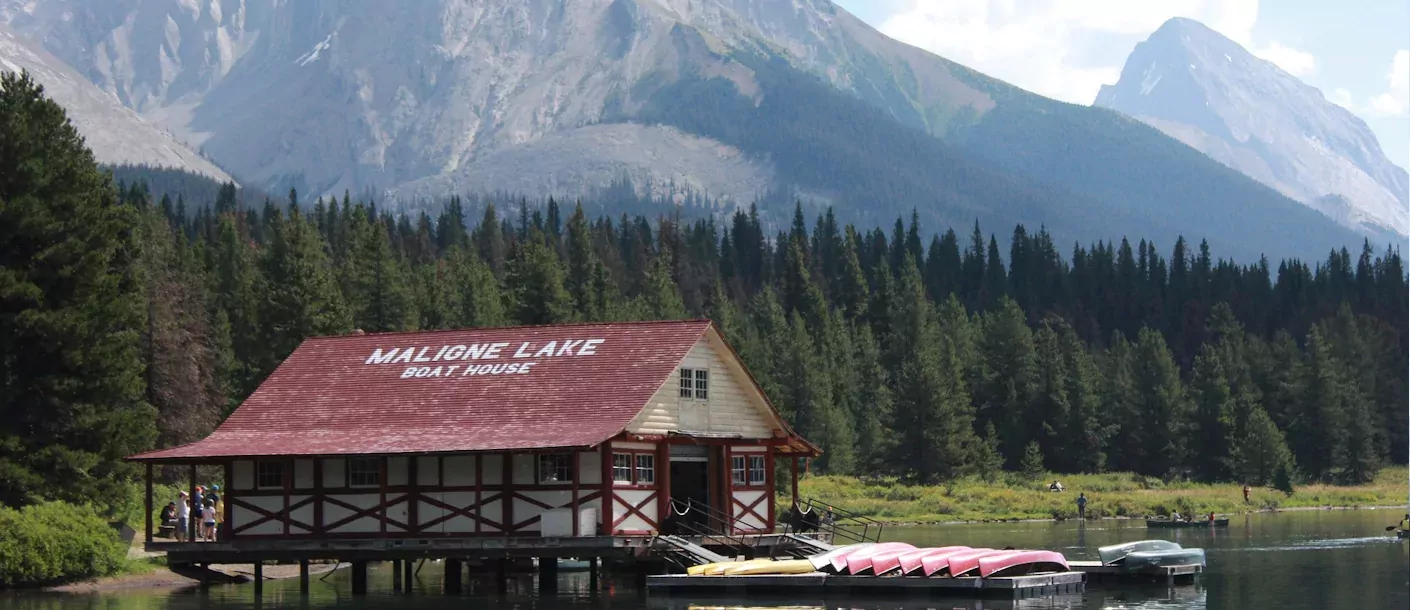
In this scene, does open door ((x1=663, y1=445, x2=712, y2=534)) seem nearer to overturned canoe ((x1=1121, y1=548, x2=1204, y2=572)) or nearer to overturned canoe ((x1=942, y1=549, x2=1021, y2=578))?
overturned canoe ((x1=942, y1=549, x2=1021, y2=578))

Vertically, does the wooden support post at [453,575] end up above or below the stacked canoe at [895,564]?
below

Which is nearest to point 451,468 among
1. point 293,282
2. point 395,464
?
point 395,464

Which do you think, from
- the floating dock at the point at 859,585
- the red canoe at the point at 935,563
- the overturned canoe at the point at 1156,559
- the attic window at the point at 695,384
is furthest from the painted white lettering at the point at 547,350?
the overturned canoe at the point at 1156,559

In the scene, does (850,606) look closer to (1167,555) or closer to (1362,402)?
(1167,555)

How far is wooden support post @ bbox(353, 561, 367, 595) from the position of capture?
53.2 metres

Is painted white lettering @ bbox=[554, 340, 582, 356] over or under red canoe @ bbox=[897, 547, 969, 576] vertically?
over

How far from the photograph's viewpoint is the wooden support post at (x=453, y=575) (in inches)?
2089

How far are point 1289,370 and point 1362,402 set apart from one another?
7.94 meters

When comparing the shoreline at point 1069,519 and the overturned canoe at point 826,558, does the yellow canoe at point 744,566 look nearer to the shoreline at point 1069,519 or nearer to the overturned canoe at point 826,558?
the overturned canoe at point 826,558

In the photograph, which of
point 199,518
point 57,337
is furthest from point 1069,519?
point 57,337

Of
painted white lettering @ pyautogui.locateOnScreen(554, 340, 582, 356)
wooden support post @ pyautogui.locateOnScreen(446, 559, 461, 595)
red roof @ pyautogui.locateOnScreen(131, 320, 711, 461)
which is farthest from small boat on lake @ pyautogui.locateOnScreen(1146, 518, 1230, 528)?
wooden support post @ pyautogui.locateOnScreen(446, 559, 461, 595)

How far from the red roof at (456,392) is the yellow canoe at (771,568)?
5259 millimetres

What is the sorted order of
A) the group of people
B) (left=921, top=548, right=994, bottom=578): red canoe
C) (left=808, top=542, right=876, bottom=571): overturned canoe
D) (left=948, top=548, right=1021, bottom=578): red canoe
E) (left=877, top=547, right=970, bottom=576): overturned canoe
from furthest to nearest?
the group of people → (left=808, top=542, right=876, bottom=571): overturned canoe → (left=877, top=547, right=970, bottom=576): overturned canoe → (left=921, top=548, right=994, bottom=578): red canoe → (left=948, top=548, right=1021, bottom=578): red canoe

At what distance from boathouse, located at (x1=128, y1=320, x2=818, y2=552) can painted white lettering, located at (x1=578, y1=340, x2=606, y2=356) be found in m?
0.05
